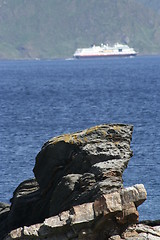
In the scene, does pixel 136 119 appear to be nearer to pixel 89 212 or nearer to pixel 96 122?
pixel 96 122

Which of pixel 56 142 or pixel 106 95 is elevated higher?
pixel 56 142

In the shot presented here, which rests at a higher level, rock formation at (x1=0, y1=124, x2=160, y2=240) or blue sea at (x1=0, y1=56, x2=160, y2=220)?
rock formation at (x1=0, y1=124, x2=160, y2=240)

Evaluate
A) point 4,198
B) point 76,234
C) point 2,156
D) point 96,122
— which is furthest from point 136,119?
point 76,234

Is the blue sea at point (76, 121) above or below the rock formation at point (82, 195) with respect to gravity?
below

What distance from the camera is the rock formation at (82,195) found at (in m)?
17.7

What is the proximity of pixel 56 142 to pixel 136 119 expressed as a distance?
184 feet

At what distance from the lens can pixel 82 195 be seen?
19.5 meters

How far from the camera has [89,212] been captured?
58.0 feet

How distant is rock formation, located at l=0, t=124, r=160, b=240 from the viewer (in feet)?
58.1

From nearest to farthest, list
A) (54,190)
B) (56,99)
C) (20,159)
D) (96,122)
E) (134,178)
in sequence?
(54,190) < (134,178) < (20,159) < (96,122) < (56,99)

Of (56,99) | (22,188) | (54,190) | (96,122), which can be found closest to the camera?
(54,190)

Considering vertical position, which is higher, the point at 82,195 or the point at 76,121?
the point at 82,195

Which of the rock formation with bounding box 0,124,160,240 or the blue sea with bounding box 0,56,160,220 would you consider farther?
the blue sea with bounding box 0,56,160,220

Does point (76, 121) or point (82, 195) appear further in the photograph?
point (76, 121)
